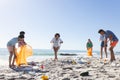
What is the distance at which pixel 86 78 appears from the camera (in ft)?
27.8

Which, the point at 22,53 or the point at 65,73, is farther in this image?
the point at 22,53

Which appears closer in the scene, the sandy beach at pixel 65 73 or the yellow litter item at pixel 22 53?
the sandy beach at pixel 65 73

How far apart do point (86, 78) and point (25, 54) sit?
6.14m

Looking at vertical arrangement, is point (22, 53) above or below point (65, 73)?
above

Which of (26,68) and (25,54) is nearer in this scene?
(26,68)

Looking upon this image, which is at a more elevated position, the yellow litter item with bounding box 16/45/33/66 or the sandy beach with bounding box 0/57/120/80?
the yellow litter item with bounding box 16/45/33/66

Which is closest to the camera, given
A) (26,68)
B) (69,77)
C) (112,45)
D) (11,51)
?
(69,77)

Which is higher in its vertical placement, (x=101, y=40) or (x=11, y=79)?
(x=101, y=40)

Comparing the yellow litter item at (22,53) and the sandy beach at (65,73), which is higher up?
the yellow litter item at (22,53)

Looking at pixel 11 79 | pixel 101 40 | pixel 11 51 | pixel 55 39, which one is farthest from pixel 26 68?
pixel 101 40

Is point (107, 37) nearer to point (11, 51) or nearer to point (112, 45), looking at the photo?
point (112, 45)

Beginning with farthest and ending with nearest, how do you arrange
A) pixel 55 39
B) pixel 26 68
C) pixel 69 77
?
pixel 55 39 → pixel 26 68 → pixel 69 77

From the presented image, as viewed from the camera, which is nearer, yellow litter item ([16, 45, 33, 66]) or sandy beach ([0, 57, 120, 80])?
sandy beach ([0, 57, 120, 80])

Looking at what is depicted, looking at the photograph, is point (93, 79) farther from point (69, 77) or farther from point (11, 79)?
point (11, 79)
